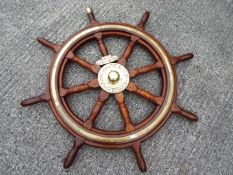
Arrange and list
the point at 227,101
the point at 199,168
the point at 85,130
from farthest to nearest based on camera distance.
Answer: the point at 227,101 → the point at 199,168 → the point at 85,130

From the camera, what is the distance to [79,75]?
130 cm

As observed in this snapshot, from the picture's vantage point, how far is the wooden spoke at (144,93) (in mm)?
1195

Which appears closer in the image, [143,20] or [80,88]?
[80,88]

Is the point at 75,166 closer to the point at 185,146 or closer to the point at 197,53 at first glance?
the point at 185,146

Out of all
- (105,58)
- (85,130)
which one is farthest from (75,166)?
(105,58)

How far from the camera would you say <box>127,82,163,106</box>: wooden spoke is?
1.20m

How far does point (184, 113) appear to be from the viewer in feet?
3.99

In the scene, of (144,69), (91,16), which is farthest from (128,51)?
(91,16)

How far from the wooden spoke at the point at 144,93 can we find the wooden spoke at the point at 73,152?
0.80 ft

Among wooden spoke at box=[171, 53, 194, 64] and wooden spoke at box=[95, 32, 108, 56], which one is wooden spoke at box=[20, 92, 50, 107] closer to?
wooden spoke at box=[95, 32, 108, 56]

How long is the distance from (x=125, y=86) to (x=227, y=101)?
0.43 m

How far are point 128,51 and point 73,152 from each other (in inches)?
16.1

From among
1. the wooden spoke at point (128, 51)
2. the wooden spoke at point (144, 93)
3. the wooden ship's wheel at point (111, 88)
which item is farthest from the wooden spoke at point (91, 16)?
the wooden spoke at point (144, 93)

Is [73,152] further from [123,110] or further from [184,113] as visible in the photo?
[184,113]
